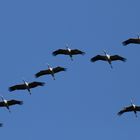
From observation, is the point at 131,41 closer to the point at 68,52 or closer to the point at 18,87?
the point at 68,52

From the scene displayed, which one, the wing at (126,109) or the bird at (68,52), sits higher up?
the bird at (68,52)

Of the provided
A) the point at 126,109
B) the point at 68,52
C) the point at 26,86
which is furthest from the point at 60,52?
the point at 126,109

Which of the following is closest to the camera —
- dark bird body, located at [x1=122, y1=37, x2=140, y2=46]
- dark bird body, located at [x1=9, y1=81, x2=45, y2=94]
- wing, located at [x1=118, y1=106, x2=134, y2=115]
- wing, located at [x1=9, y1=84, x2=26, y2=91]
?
dark bird body, located at [x1=122, y1=37, x2=140, y2=46]

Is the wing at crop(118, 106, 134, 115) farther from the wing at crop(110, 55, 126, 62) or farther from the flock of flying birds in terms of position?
the wing at crop(110, 55, 126, 62)

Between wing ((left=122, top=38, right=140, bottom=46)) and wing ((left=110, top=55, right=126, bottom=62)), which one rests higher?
wing ((left=122, top=38, right=140, bottom=46))

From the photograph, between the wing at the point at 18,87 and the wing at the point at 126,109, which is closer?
the wing at the point at 126,109

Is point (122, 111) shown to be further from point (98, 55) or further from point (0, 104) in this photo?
point (0, 104)

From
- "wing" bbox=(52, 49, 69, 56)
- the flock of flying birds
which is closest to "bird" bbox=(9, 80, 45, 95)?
the flock of flying birds

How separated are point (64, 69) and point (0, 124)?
440 inches

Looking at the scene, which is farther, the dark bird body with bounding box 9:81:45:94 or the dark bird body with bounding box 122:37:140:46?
the dark bird body with bounding box 9:81:45:94

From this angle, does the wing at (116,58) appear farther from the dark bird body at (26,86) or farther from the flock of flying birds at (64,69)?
the dark bird body at (26,86)

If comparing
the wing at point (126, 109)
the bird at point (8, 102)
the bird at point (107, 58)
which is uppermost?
the bird at point (107, 58)

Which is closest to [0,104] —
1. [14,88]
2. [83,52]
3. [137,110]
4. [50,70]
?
[14,88]

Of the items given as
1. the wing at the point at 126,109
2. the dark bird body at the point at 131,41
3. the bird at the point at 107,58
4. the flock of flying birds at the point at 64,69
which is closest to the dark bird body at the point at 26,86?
the flock of flying birds at the point at 64,69
